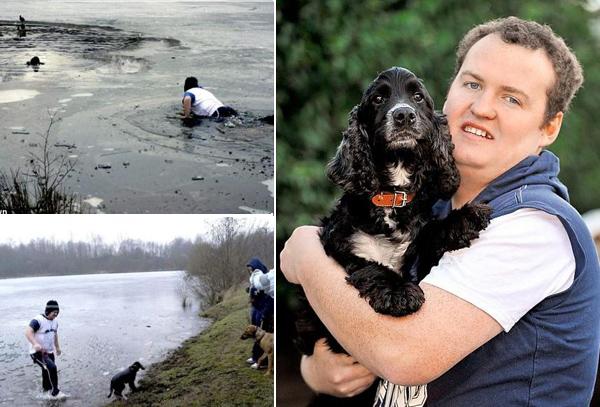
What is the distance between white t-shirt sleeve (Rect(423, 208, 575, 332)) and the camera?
69.9 inches

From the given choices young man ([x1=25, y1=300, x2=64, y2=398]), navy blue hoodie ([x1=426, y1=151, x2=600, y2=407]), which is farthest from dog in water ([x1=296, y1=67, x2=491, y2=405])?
young man ([x1=25, y1=300, x2=64, y2=398])

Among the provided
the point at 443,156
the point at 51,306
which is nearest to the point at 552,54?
the point at 443,156

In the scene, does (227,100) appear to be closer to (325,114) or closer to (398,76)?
(325,114)

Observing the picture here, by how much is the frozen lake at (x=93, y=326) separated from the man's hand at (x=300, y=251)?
1.07 metres

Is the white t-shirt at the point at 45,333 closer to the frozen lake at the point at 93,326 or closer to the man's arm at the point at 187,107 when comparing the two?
the frozen lake at the point at 93,326

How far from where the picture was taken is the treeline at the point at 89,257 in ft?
10.5

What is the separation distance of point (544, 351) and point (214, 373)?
1.85 m

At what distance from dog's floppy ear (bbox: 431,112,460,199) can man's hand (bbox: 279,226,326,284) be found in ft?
1.34

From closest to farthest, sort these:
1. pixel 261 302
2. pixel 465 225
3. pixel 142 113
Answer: pixel 465 225, pixel 142 113, pixel 261 302

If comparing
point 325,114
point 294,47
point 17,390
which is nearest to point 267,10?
point 294,47

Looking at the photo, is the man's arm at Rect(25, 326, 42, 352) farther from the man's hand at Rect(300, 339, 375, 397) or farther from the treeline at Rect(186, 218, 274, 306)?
the man's hand at Rect(300, 339, 375, 397)

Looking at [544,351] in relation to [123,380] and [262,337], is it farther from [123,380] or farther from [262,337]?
[123,380]

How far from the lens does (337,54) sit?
3.58 m

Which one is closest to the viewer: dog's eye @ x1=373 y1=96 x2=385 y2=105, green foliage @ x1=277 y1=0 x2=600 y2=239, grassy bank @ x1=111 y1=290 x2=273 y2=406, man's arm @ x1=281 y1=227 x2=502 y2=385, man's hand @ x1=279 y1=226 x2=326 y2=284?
man's arm @ x1=281 y1=227 x2=502 y2=385
